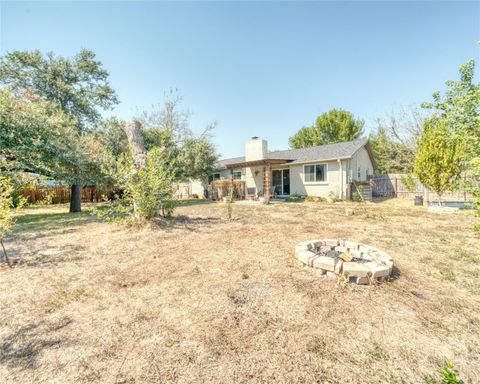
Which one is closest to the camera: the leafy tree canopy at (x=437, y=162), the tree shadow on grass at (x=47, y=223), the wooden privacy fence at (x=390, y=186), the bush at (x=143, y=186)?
the bush at (x=143, y=186)

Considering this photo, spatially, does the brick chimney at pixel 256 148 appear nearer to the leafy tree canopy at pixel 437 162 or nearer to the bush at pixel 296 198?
the bush at pixel 296 198

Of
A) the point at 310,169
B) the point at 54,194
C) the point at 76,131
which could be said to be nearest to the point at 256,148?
the point at 310,169

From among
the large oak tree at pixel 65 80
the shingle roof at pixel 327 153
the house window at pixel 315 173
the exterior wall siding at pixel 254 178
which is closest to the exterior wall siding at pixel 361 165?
the shingle roof at pixel 327 153

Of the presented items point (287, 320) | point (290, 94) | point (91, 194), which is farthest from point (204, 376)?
point (91, 194)

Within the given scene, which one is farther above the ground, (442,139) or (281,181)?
(442,139)

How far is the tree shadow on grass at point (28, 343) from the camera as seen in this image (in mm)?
1940

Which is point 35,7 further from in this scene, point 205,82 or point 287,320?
point 287,320

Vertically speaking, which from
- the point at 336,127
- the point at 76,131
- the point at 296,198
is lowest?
the point at 296,198

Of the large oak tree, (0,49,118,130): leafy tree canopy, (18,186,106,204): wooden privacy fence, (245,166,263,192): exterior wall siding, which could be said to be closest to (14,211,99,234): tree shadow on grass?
(18,186,106,204): wooden privacy fence

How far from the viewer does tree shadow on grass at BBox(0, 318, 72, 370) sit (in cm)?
194

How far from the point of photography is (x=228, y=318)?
2.54 metres

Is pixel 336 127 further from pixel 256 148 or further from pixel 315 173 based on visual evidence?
pixel 256 148

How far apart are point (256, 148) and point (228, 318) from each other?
1608 centimetres

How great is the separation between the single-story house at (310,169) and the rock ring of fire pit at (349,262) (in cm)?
1034
